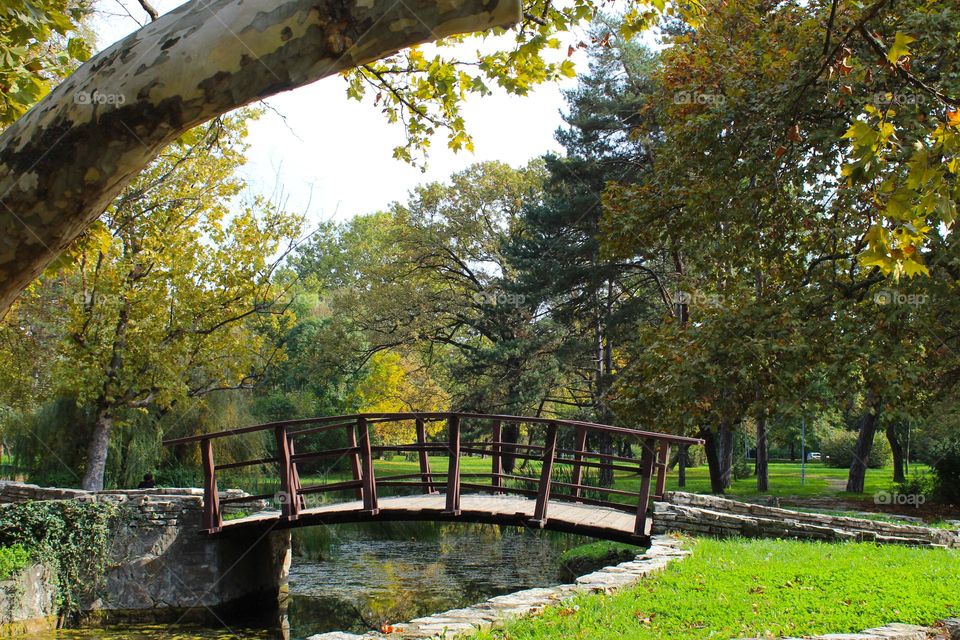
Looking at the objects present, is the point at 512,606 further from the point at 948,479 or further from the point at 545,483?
the point at 948,479

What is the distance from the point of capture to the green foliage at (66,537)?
11.2 metres

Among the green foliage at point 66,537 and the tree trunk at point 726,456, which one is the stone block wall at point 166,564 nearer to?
the green foliage at point 66,537

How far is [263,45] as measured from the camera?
315cm

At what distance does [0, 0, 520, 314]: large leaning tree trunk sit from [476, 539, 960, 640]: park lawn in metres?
4.55

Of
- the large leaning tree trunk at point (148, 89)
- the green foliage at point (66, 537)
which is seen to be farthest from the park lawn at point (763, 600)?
the green foliage at point (66, 537)

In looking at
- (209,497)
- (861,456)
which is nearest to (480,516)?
(209,497)

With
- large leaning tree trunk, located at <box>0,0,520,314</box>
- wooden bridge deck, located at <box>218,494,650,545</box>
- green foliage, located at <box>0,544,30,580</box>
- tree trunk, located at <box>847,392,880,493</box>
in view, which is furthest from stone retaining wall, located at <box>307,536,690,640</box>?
tree trunk, located at <box>847,392,880,493</box>

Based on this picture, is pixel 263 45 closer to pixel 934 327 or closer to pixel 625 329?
pixel 934 327

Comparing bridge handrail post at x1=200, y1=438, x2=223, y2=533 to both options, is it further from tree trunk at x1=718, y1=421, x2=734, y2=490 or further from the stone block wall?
tree trunk at x1=718, y1=421, x2=734, y2=490

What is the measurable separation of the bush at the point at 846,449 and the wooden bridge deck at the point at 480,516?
97.9 ft

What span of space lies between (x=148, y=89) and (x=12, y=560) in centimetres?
983

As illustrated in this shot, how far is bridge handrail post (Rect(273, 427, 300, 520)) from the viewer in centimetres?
1203

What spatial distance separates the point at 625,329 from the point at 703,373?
33.4ft

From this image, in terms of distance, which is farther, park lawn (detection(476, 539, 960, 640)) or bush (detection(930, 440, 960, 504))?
bush (detection(930, 440, 960, 504))
